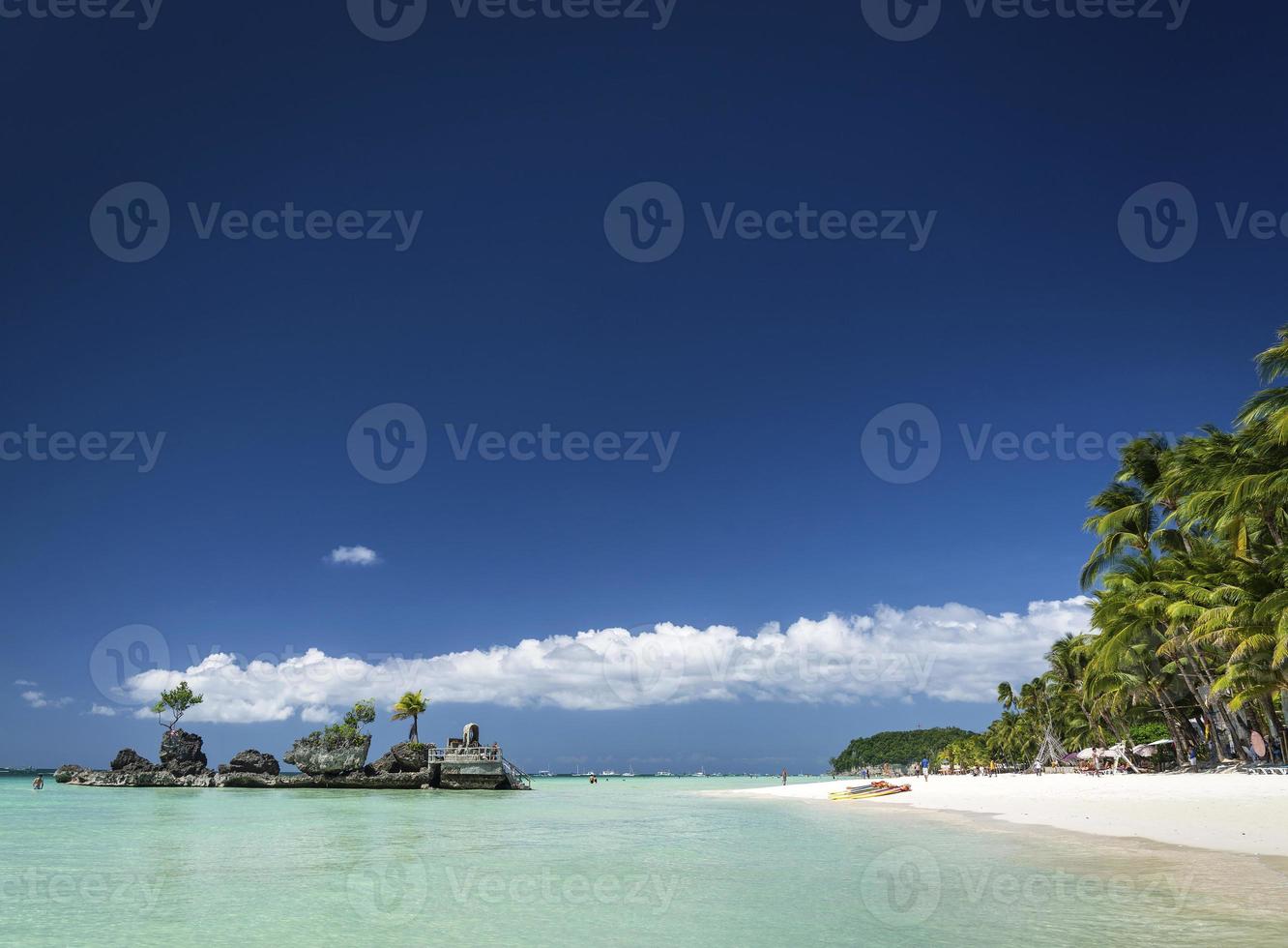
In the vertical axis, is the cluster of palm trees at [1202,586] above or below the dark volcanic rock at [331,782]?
above

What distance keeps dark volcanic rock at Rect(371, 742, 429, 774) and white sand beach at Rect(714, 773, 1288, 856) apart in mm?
45521

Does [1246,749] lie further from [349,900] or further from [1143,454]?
[349,900]

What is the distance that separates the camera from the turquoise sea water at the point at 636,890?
9531 mm

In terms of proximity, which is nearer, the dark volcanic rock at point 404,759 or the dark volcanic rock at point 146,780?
the dark volcanic rock at point 404,759

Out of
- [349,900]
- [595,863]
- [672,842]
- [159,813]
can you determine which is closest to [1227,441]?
[672,842]

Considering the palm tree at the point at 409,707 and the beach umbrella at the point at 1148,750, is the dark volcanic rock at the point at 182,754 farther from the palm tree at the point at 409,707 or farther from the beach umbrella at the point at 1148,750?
the beach umbrella at the point at 1148,750

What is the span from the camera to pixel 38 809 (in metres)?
40.2

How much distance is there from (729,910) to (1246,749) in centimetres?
4064

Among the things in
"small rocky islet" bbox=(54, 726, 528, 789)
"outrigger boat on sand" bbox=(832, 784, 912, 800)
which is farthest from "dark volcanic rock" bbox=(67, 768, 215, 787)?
"outrigger boat on sand" bbox=(832, 784, 912, 800)
